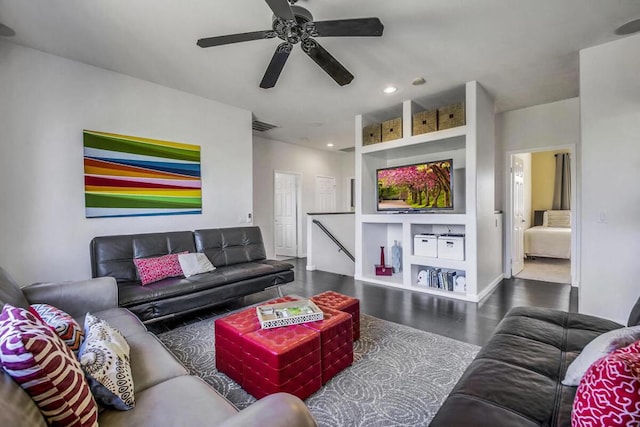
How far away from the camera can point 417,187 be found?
169 inches

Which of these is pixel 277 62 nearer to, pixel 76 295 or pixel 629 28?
pixel 76 295

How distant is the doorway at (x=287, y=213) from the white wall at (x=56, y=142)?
11.5 ft

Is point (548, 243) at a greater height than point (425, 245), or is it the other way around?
point (425, 245)

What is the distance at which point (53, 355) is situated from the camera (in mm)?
884

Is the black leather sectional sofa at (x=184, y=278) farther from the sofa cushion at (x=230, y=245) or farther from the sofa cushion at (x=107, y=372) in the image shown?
the sofa cushion at (x=107, y=372)

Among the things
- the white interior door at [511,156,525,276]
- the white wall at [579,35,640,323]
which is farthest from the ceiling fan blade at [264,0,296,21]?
the white interior door at [511,156,525,276]

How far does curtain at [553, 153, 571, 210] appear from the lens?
7055mm

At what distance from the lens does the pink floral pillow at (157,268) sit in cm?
289

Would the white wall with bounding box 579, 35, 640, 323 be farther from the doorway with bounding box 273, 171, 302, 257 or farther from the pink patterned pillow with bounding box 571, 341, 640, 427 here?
the doorway with bounding box 273, 171, 302, 257

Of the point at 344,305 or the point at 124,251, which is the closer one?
the point at 344,305

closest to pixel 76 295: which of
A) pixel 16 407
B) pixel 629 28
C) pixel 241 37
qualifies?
pixel 16 407

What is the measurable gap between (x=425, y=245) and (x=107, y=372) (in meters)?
3.81

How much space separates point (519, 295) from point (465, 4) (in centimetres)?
350

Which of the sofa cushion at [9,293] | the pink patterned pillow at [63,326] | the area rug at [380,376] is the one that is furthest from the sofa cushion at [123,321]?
the area rug at [380,376]
